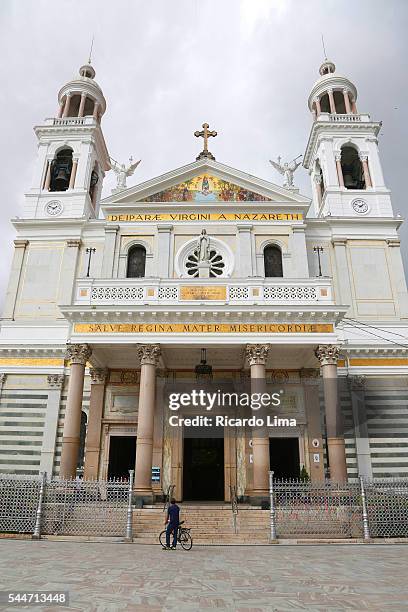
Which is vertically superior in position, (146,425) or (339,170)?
(339,170)

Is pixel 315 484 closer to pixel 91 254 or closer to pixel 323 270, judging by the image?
pixel 323 270

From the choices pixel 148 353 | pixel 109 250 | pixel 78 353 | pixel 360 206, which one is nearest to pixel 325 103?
pixel 360 206

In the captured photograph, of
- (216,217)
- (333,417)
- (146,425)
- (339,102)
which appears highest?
(339,102)

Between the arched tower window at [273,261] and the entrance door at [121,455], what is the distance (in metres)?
10.3

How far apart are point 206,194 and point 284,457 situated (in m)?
13.6

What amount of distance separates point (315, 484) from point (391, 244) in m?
15.1

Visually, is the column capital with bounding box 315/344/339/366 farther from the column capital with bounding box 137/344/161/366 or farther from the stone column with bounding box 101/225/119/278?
the stone column with bounding box 101/225/119/278

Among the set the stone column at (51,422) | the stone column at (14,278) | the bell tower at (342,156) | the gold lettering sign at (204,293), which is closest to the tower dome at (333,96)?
the bell tower at (342,156)

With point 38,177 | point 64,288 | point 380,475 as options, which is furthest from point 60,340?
point 380,475

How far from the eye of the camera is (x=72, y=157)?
28297 millimetres

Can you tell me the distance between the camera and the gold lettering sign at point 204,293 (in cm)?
1942

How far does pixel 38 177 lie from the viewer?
91.2 feet

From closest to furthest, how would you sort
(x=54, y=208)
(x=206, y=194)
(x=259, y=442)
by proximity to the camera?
(x=259, y=442) < (x=206, y=194) < (x=54, y=208)

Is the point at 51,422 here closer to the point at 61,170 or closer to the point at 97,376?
the point at 97,376
